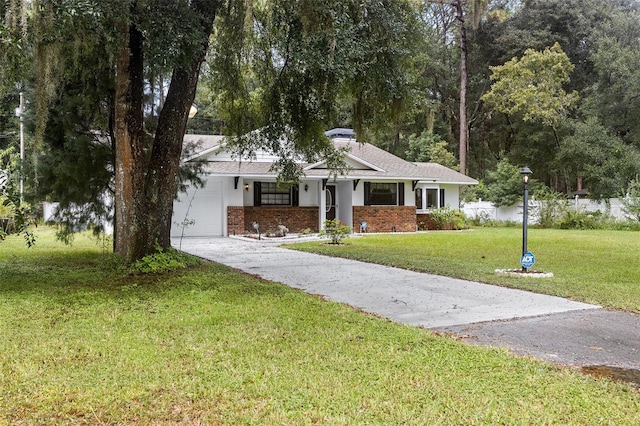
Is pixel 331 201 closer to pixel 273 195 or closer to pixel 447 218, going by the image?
pixel 273 195

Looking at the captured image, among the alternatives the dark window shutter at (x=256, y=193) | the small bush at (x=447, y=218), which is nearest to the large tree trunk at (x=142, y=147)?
the dark window shutter at (x=256, y=193)

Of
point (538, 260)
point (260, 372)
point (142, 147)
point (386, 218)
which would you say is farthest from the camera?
point (386, 218)

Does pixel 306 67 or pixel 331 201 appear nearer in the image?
pixel 306 67

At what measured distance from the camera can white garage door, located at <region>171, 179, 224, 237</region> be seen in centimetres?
1817

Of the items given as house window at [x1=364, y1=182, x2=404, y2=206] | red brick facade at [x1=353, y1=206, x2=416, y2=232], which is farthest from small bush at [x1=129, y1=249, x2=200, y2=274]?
house window at [x1=364, y1=182, x2=404, y2=206]

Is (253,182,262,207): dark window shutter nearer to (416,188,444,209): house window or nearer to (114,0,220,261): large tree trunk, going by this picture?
(416,188,444,209): house window

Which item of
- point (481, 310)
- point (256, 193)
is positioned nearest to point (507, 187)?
point (256, 193)

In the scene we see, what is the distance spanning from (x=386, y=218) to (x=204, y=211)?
24.1ft

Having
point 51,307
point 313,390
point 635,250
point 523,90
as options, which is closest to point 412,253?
point 635,250

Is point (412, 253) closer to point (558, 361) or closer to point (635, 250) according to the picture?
point (635, 250)

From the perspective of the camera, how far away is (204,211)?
18391 mm

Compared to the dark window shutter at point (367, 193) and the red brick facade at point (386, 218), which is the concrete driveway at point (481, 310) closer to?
the red brick facade at point (386, 218)

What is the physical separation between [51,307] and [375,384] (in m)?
4.37

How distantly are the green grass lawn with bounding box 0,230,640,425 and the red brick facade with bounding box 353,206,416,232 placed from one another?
14093mm
